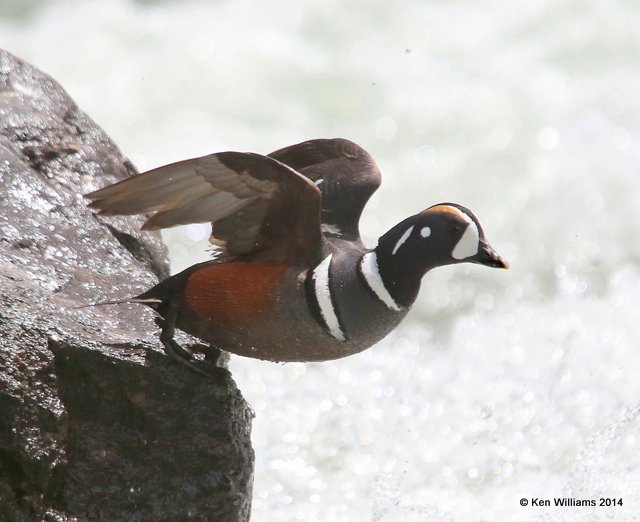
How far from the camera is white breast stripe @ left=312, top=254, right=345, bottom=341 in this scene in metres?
3.53

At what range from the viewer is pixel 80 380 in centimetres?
333

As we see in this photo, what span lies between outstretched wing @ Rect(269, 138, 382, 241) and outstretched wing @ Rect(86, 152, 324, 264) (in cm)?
45

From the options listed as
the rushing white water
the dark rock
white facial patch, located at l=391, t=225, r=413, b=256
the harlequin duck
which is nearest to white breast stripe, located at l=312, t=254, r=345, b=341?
the harlequin duck

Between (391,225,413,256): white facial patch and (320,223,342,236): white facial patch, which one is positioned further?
(320,223,342,236): white facial patch

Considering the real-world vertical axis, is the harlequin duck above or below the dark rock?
above

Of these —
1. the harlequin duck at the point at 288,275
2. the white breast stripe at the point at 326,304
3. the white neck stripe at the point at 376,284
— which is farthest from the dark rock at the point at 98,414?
the white neck stripe at the point at 376,284

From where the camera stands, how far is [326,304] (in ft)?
11.6

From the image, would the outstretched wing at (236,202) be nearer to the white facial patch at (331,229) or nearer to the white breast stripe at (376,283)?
the white breast stripe at (376,283)

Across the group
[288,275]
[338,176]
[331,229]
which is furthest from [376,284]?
[338,176]

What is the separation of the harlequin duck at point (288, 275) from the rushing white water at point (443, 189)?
6.22 feet

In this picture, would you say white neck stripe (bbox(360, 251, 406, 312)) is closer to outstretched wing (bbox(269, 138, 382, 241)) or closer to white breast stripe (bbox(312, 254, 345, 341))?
white breast stripe (bbox(312, 254, 345, 341))

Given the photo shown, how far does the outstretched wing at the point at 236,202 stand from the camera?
335 centimetres

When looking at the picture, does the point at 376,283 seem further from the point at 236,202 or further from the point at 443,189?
the point at 443,189

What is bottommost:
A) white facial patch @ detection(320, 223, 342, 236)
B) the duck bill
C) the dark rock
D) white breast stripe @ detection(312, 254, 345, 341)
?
the dark rock
